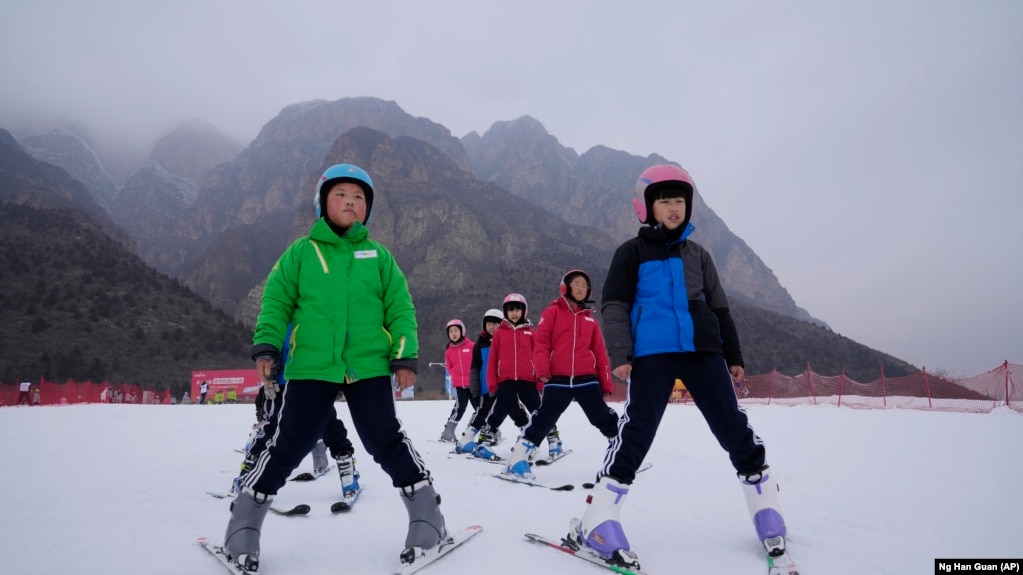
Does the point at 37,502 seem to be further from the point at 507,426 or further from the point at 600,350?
the point at 507,426

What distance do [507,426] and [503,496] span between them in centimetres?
655

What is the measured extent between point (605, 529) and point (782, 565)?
0.83m

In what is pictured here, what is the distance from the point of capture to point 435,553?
8.52 ft

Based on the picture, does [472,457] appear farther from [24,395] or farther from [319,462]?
[24,395]

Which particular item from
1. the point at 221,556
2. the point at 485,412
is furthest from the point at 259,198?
the point at 221,556

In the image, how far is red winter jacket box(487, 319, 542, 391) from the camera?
6.16 metres

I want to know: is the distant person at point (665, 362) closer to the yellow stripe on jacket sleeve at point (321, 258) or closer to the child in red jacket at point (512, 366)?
the yellow stripe on jacket sleeve at point (321, 258)

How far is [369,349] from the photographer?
274 cm

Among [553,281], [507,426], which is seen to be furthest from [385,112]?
[507,426]

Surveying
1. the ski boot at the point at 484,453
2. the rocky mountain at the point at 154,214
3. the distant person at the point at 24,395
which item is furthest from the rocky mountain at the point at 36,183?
the ski boot at the point at 484,453

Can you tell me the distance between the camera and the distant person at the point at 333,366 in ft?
8.50

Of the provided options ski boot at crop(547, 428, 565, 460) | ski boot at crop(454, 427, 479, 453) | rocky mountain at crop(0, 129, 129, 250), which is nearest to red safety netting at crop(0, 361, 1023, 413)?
Result: ski boot at crop(547, 428, 565, 460)

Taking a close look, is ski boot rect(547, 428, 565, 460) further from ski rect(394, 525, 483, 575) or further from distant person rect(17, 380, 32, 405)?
distant person rect(17, 380, 32, 405)

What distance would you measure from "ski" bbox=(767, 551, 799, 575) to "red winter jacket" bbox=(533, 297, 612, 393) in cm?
256
